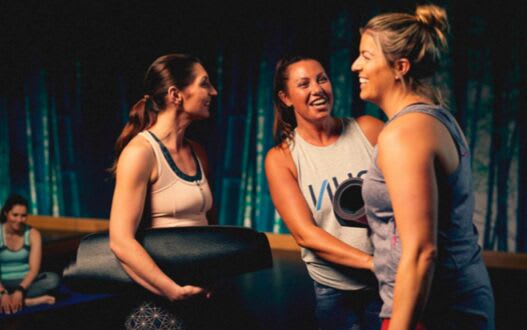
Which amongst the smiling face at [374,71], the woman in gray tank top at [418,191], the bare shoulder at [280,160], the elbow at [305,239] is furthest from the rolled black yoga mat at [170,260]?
the smiling face at [374,71]

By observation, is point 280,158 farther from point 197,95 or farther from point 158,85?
point 158,85

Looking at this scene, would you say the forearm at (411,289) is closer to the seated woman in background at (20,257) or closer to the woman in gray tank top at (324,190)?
the woman in gray tank top at (324,190)

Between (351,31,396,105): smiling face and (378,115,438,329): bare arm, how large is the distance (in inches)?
6.8

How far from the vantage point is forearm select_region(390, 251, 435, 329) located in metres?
0.93

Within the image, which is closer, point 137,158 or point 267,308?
point 137,158

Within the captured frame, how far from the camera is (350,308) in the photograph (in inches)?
60.6

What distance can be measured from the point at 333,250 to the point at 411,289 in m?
0.51

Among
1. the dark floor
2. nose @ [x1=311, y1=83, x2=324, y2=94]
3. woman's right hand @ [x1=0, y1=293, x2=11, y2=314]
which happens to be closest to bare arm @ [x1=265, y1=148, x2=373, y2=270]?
nose @ [x1=311, y1=83, x2=324, y2=94]

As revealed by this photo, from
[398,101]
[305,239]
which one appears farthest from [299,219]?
[398,101]

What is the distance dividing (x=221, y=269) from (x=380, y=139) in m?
0.68

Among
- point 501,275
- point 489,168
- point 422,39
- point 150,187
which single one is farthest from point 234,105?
point 422,39

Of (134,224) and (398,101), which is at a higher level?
(398,101)

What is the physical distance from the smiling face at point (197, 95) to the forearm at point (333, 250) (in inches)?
21.1

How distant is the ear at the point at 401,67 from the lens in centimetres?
108
